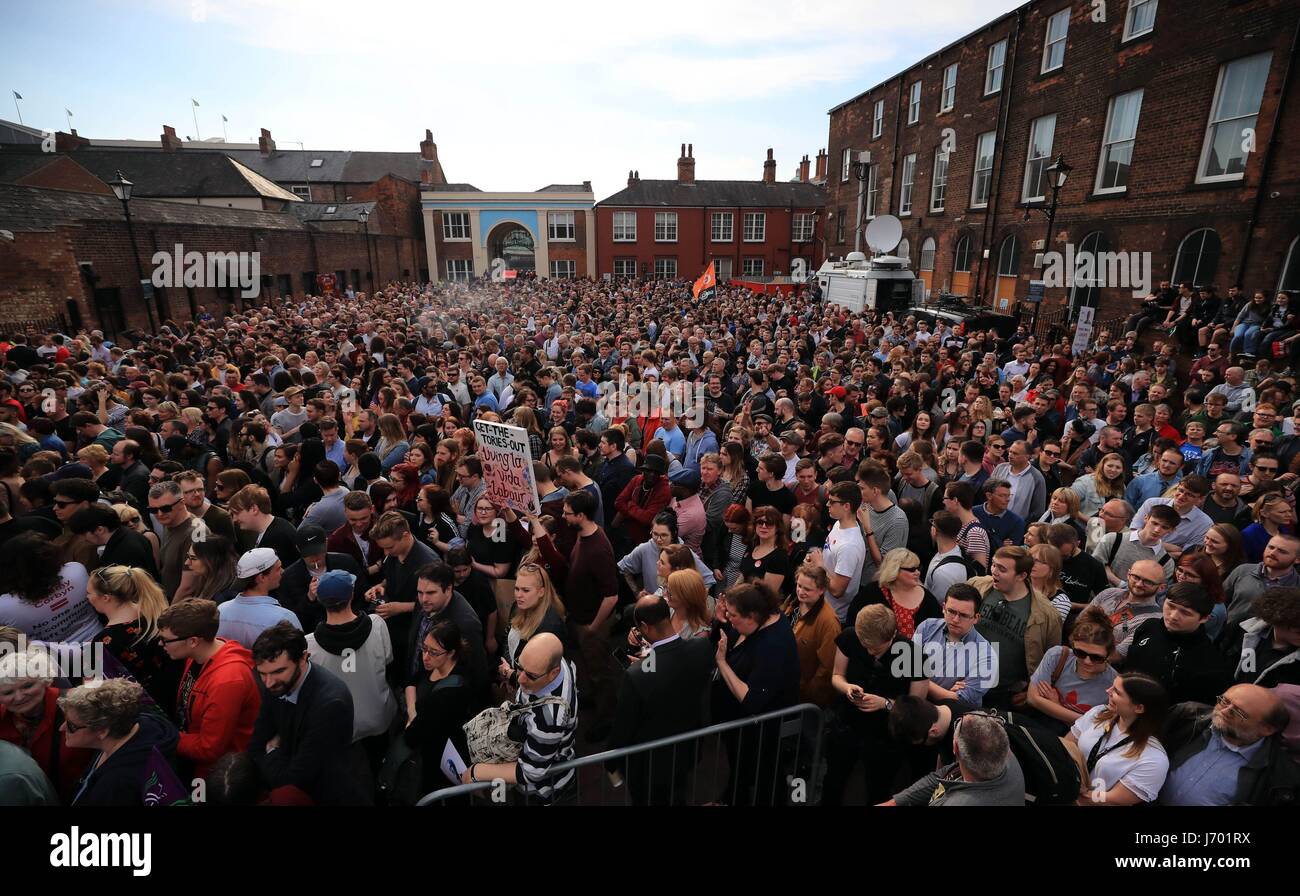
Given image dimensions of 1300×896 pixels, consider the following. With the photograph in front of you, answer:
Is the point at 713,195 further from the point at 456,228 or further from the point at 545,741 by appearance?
the point at 545,741

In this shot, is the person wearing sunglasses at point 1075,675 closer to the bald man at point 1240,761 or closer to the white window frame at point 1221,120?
the bald man at point 1240,761

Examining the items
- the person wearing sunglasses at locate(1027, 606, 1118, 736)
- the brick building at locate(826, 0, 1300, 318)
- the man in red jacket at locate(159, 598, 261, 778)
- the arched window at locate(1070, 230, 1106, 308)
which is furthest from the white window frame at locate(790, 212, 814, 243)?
the man in red jacket at locate(159, 598, 261, 778)

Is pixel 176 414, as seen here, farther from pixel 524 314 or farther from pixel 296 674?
pixel 524 314

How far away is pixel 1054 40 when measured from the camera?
63.1 feet

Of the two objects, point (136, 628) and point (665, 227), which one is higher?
point (665, 227)

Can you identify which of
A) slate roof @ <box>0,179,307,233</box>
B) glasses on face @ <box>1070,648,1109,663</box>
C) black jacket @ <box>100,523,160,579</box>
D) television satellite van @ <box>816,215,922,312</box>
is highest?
slate roof @ <box>0,179,307,233</box>

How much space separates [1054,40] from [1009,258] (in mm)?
6481

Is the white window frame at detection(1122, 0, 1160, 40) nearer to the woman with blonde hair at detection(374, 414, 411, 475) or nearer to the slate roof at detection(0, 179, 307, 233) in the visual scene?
the woman with blonde hair at detection(374, 414, 411, 475)

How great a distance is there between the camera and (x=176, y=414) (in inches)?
281

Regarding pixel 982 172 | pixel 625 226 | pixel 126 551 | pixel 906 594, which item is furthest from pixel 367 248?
pixel 906 594

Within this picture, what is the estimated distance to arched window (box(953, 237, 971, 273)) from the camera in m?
23.8

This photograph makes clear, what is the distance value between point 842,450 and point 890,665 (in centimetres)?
325

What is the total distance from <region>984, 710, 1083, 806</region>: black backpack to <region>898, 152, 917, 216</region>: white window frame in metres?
29.1
